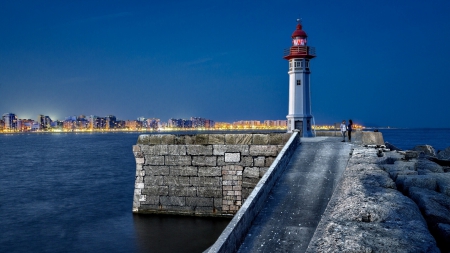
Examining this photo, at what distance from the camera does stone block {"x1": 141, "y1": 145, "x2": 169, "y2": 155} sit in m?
11.2

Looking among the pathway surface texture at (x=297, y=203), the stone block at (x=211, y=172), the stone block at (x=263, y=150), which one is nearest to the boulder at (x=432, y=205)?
the pathway surface texture at (x=297, y=203)

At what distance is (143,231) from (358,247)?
334 inches

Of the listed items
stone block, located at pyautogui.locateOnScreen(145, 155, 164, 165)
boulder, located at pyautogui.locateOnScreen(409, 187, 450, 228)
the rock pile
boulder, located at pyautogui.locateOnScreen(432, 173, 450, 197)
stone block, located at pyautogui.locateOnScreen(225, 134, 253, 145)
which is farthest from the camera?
stone block, located at pyautogui.locateOnScreen(145, 155, 164, 165)

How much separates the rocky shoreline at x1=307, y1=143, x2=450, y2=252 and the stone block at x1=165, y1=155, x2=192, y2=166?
5.11 metres

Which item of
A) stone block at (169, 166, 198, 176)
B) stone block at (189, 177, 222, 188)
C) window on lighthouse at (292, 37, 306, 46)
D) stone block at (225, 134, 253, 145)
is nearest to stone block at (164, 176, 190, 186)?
stone block at (169, 166, 198, 176)

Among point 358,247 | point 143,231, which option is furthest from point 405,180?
point 143,231

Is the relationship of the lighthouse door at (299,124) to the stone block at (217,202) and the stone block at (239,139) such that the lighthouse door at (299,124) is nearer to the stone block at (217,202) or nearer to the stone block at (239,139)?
the stone block at (239,139)

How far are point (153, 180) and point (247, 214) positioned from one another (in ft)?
19.8

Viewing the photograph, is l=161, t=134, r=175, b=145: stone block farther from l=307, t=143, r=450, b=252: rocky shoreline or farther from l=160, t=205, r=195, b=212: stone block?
l=307, t=143, r=450, b=252: rocky shoreline

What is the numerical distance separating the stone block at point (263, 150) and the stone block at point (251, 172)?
1.36ft

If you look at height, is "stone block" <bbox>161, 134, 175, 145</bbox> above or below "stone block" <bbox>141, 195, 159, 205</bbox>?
above

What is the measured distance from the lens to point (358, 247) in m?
3.23

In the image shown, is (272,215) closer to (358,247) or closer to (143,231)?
(358,247)

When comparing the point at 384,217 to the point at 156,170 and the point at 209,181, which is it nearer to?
the point at 209,181
